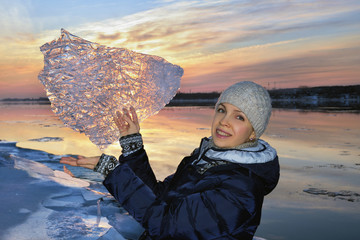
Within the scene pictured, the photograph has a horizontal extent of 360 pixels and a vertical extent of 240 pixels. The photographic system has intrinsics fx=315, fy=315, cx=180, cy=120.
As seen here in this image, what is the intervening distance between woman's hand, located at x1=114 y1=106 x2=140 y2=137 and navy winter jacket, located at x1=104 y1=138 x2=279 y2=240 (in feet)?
0.60

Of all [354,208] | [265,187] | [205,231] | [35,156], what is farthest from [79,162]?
[35,156]

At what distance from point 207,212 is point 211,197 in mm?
66

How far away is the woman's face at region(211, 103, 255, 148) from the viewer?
1645mm

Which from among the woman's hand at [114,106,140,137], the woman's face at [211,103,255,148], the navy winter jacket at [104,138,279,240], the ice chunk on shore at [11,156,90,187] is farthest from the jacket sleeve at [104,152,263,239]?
the ice chunk on shore at [11,156,90,187]

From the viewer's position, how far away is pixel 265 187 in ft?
5.01

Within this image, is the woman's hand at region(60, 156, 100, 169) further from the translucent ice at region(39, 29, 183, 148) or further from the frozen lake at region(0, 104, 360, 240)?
the frozen lake at region(0, 104, 360, 240)

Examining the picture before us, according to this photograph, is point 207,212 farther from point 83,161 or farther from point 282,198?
point 282,198

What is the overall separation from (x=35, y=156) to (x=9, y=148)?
60.8 inches

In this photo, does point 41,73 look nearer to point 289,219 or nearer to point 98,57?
point 98,57

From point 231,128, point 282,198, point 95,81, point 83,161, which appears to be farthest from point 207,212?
point 282,198

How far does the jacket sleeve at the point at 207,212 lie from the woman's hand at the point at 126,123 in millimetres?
367

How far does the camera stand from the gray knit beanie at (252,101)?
164cm

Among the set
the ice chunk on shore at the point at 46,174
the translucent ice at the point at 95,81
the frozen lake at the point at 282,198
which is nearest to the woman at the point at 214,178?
the translucent ice at the point at 95,81

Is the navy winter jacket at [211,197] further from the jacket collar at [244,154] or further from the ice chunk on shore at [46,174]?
the ice chunk on shore at [46,174]
